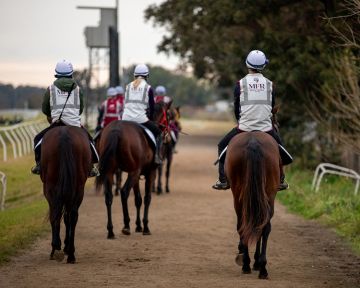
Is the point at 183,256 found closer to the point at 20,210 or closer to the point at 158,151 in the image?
the point at 158,151

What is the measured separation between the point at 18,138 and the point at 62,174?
19092 mm

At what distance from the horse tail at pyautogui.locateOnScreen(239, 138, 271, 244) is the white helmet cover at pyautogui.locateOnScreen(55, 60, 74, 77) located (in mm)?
3300

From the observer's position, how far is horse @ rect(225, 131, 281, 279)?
11688 millimetres

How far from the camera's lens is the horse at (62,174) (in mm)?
12719

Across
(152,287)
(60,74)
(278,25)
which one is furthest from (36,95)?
(152,287)

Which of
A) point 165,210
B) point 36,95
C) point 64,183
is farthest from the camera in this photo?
point 36,95

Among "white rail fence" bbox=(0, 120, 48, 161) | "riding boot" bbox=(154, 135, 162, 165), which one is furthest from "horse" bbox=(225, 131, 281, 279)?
"white rail fence" bbox=(0, 120, 48, 161)

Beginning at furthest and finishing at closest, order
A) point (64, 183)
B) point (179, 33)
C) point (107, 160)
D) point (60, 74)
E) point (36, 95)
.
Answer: point (179, 33) → point (36, 95) → point (107, 160) → point (60, 74) → point (64, 183)

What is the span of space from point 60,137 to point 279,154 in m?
2.91

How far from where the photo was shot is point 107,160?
15.7 metres

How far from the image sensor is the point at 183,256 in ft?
44.6

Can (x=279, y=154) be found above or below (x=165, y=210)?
above

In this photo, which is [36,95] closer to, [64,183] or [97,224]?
[97,224]

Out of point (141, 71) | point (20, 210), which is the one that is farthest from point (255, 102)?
point (20, 210)
